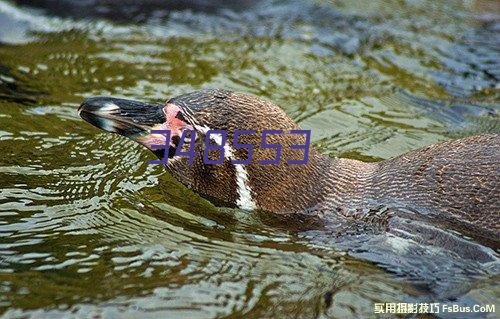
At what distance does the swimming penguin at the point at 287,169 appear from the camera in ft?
20.2

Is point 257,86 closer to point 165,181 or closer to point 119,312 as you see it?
point 165,181

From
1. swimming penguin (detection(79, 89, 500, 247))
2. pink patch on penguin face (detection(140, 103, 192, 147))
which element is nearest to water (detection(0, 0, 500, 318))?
swimming penguin (detection(79, 89, 500, 247))

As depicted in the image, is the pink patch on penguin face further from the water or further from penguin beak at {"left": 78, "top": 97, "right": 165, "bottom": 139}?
the water

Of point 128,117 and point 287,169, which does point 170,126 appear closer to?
point 128,117

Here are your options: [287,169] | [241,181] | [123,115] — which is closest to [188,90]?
[123,115]

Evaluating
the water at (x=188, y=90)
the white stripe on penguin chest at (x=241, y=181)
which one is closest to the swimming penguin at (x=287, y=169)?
the white stripe on penguin chest at (x=241, y=181)

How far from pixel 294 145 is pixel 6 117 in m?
3.24

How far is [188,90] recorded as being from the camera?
359 inches

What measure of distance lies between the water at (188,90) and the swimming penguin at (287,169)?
0.26 m

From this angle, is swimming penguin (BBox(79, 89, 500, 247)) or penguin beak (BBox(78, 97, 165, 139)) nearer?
swimming penguin (BBox(79, 89, 500, 247))

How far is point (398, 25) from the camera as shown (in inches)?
453

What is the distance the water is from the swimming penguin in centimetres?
26

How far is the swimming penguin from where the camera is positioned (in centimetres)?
615

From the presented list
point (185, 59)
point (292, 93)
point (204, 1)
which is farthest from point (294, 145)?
point (204, 1)
